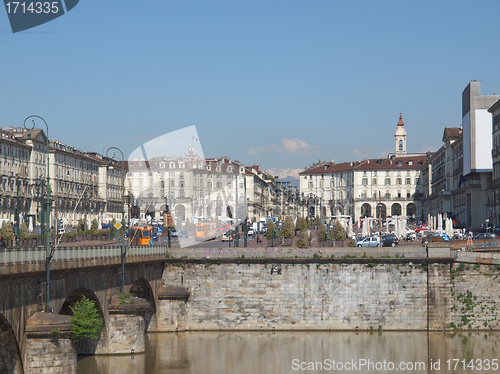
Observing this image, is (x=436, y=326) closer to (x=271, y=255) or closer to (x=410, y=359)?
(x=410, y=359)

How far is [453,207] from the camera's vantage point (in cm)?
14238

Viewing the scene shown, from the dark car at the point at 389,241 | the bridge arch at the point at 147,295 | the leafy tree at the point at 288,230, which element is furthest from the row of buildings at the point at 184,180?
the bridge arch at the point at 147,295

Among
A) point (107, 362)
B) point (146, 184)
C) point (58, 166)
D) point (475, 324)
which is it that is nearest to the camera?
point (107, 362)

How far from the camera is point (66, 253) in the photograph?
126 feet

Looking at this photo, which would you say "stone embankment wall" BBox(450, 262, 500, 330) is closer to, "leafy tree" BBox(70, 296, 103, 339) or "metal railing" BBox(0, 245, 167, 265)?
"metal railing" BBox(0, 245, 167, 265)

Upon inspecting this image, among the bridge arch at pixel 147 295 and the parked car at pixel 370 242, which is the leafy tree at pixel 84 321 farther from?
the parked car at pixel 370 242

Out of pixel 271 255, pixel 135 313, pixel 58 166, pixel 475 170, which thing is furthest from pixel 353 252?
pixel 58 166

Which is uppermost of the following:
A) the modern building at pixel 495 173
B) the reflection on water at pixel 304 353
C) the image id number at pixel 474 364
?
the modern building at pixel 495 173

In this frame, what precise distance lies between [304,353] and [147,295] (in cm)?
1334

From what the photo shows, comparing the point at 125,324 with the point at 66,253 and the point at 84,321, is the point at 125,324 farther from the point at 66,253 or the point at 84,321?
the point at 66,253

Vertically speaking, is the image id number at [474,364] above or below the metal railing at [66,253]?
below

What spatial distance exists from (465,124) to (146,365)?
87.7m

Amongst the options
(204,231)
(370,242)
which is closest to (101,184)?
(204,231)

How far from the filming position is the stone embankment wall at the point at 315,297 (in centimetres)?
5797
